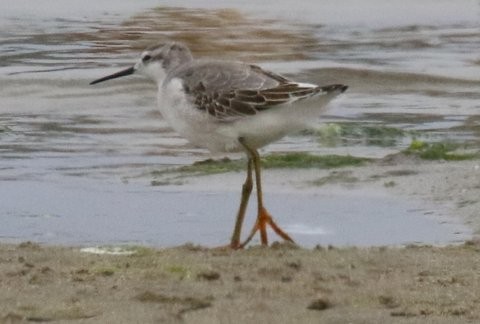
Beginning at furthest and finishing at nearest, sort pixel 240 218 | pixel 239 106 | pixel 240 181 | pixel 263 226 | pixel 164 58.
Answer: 1. pixel 240 181
2. pixel 164 58
3. pixel 263 226
4. pixel 240 218
5. pixel 239 106

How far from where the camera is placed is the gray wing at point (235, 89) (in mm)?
6152

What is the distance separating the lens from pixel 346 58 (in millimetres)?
14000

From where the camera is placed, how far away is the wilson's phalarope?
20.2 ft

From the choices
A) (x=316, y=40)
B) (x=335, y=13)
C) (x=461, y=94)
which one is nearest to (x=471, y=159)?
(x=461, y=94)

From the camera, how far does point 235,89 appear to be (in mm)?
6223

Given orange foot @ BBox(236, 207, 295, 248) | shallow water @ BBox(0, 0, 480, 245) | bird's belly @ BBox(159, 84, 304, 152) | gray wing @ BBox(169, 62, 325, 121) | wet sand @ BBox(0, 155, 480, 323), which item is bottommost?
shallow water @ BBox(0, 0, 480, 245)

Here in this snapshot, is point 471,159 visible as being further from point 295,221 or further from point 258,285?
point 258,285

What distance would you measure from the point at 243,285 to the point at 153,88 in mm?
7461

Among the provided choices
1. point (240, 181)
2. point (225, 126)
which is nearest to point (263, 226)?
point (225, 126)

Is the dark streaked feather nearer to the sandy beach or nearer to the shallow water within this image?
the sandy beach

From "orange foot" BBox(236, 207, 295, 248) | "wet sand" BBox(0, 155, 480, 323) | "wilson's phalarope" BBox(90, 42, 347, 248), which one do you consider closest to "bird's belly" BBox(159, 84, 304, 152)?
"wilson's phalarope" BBox(90, 42, 347, 248)

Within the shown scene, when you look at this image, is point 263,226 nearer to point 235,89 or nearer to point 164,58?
point 235,89

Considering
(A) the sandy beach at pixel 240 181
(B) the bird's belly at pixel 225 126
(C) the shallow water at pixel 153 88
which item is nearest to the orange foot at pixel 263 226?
(A) the sandy beach at pixel 240 181

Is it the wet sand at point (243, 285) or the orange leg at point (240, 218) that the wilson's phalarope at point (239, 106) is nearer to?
the orange leg at point (240, 218)
